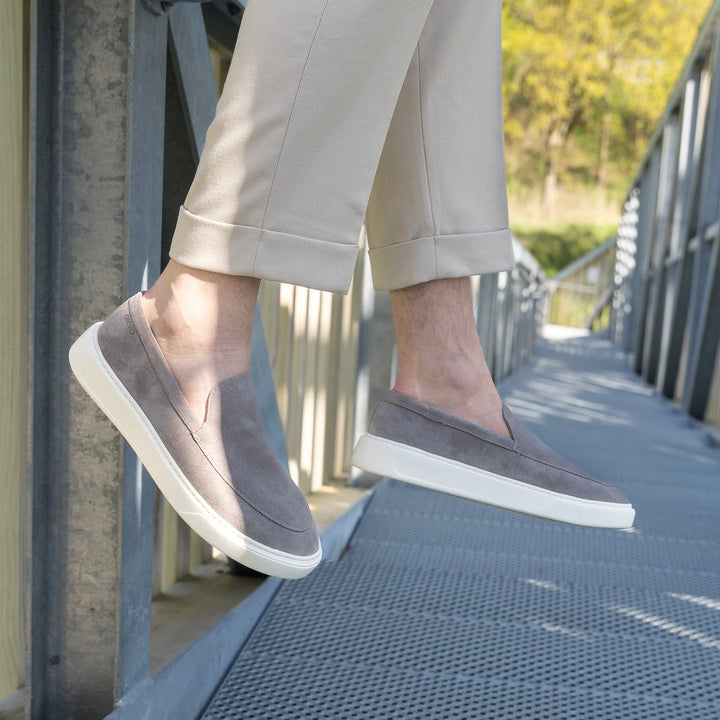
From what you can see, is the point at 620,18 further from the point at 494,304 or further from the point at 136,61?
the point at 136,61

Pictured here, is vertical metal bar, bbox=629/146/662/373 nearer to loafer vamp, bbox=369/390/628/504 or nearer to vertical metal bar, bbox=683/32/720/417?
vertical metal bar, bbox=683/32/720/417

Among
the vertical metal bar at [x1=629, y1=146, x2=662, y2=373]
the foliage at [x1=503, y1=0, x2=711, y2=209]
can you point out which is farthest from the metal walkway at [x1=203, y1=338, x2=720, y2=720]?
the foliage at [x1=503, y1=0, x2=711, y2=209]

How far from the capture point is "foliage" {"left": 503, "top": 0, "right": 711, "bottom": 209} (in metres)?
20.8

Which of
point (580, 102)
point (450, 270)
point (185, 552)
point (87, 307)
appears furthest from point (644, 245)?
point (580, 102)

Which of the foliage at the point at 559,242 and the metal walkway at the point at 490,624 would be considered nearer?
the metal walkway at the point at 490,624

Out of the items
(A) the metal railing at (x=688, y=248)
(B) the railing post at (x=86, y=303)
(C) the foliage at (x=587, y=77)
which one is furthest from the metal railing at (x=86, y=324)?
(C) the foliage at (x=587, y=77)

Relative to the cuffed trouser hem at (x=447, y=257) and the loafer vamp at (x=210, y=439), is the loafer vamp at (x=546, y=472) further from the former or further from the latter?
the loafer vamp at (x=210, y=439)

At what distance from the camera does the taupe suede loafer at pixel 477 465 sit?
100cm

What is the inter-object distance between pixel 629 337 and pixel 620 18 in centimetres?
1315

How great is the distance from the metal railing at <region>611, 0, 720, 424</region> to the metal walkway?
2.60 meters

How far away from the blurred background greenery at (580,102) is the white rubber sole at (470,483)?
20922 mm

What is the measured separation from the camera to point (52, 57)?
2.64 ft

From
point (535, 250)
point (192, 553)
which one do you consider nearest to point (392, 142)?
point (192, 553)

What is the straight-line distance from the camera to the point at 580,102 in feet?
76.1
